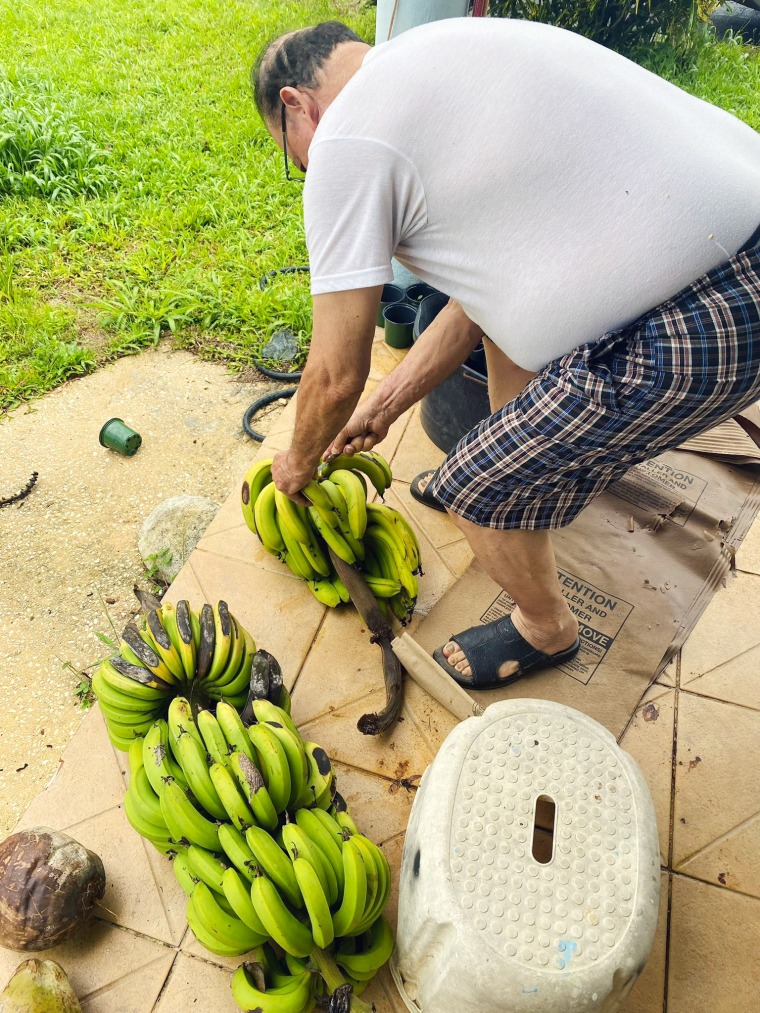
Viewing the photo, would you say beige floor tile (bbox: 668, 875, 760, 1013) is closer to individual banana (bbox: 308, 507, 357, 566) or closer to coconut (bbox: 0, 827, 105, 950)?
individual banana (bbox: 308, 507, 357, 566)

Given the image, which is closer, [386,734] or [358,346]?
[358,346]

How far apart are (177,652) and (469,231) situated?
1.39 meters

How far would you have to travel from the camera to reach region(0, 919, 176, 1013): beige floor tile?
1815 millimetres

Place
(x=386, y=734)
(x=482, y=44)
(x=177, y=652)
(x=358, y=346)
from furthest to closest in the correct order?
(x=386, y=734), (x=177, y=652), (x=358, y=346), (x=482, y=44)

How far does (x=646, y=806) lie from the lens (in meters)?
1.74

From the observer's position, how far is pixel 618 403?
165 centimetres

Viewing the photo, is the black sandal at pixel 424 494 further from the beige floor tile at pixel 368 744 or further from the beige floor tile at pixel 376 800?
the beige floor tile at pixel 376 800

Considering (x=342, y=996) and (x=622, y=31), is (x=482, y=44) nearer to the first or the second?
(x=342, y=996)

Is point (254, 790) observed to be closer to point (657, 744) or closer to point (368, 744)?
point (368, 744)

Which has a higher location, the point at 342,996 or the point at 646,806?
the point at 646,806

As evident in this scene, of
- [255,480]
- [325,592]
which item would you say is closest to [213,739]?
[325,592]

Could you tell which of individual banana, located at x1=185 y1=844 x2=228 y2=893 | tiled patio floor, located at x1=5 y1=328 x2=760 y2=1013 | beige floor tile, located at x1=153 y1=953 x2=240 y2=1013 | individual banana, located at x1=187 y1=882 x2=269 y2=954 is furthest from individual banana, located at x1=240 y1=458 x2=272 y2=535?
beige floor tile, located at x1=153 y1=953 x2=240 y2=1013

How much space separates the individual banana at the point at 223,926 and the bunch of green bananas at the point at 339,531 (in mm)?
1156

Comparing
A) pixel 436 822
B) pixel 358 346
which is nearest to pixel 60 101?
pixel 358 346
